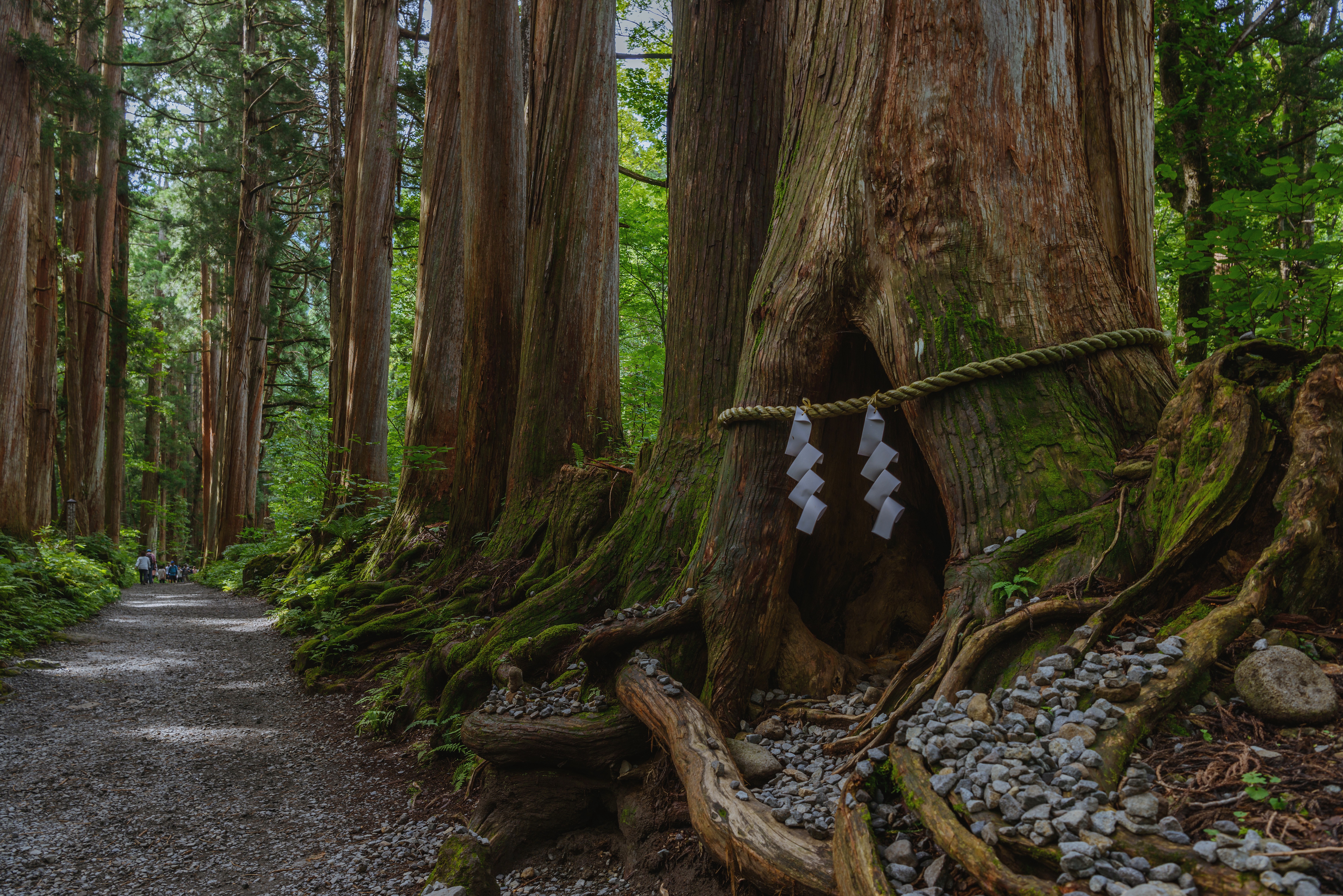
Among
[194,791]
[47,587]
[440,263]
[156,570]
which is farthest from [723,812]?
[156,570]

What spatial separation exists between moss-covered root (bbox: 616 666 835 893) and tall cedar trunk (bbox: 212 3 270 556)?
20.0 meters

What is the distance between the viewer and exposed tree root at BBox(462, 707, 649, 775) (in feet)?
10.3

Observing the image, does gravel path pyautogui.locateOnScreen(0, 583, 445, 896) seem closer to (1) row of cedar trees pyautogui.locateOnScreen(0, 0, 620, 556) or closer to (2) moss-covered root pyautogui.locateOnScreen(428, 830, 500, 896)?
(2) moss-covered root pyautogui.locateOnScreen(428, 830, 500, 896)

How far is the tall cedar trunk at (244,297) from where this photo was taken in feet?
63.9

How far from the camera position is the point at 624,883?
2787 mm

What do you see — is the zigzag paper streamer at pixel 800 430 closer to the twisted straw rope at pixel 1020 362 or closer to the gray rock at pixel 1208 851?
the twisted straw rope at pixel 1020 362

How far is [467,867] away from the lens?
112 inches

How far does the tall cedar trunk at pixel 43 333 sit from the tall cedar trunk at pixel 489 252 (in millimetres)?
9071

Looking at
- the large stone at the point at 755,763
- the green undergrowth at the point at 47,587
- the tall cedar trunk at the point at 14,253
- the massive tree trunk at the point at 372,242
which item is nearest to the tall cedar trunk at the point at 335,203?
the massive tree trunk at the point at 372,242

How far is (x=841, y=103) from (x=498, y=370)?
493 cm

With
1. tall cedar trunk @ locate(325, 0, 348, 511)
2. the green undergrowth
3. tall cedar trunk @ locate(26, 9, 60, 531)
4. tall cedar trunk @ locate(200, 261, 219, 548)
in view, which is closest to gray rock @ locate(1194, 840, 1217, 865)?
the green undergrowth

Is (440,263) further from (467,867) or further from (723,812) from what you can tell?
(723,812)

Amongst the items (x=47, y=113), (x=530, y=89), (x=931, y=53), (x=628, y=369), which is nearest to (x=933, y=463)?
(x=931, y=53)

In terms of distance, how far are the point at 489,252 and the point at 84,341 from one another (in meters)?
14.7
